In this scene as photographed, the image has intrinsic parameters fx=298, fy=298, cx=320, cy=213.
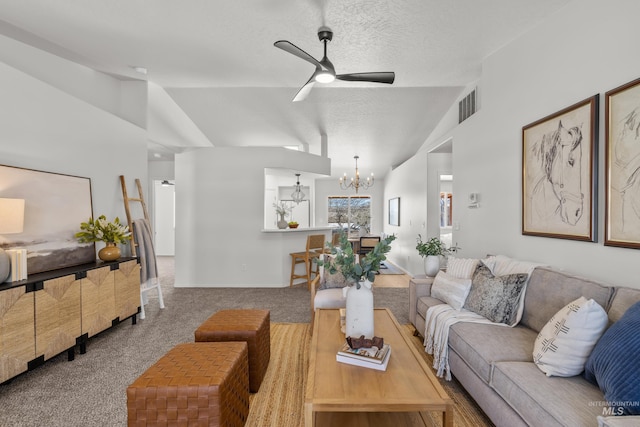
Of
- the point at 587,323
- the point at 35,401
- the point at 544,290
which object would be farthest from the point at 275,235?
the point at 587,323

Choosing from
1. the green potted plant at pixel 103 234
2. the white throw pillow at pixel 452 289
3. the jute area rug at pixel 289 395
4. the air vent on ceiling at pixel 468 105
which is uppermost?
the air vent on ceiling at pixel 468 105

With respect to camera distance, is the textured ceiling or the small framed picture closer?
the textured ceiling

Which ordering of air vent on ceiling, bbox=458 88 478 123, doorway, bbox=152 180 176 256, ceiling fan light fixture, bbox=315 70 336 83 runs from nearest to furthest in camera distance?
1. ceiling fan light fixture, bbox=315 70 336 83
2. air vent on ceiling, bbox=458 88 478 123
3. doorway, bbox=152 180 176 256

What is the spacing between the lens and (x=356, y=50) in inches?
125

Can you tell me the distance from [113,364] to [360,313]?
89.9 inches

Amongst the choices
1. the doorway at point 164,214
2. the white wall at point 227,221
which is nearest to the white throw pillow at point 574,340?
the white wall at point 227,221

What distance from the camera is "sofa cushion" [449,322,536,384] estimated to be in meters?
1.79

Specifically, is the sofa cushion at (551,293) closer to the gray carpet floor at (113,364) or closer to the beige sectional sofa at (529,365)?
the beige sectional sofa at (529,365)

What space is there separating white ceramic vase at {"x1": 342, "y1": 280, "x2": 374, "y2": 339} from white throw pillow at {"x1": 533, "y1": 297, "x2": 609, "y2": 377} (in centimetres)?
94

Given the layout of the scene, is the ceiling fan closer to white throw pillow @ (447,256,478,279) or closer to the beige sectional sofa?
white throw pillow @ (447,256,478,279)

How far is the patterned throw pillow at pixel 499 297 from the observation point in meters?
2.27

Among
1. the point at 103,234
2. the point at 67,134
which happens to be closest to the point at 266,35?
the point at 67,134

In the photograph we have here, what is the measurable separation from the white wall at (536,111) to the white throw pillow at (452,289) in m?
0.76

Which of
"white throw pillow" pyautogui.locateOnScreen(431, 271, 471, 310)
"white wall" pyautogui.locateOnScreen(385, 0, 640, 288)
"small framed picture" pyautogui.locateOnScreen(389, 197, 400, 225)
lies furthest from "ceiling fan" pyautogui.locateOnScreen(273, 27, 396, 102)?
"small framed picture" pyautogui.locateOnScreen(389, 197, 400, 225)
